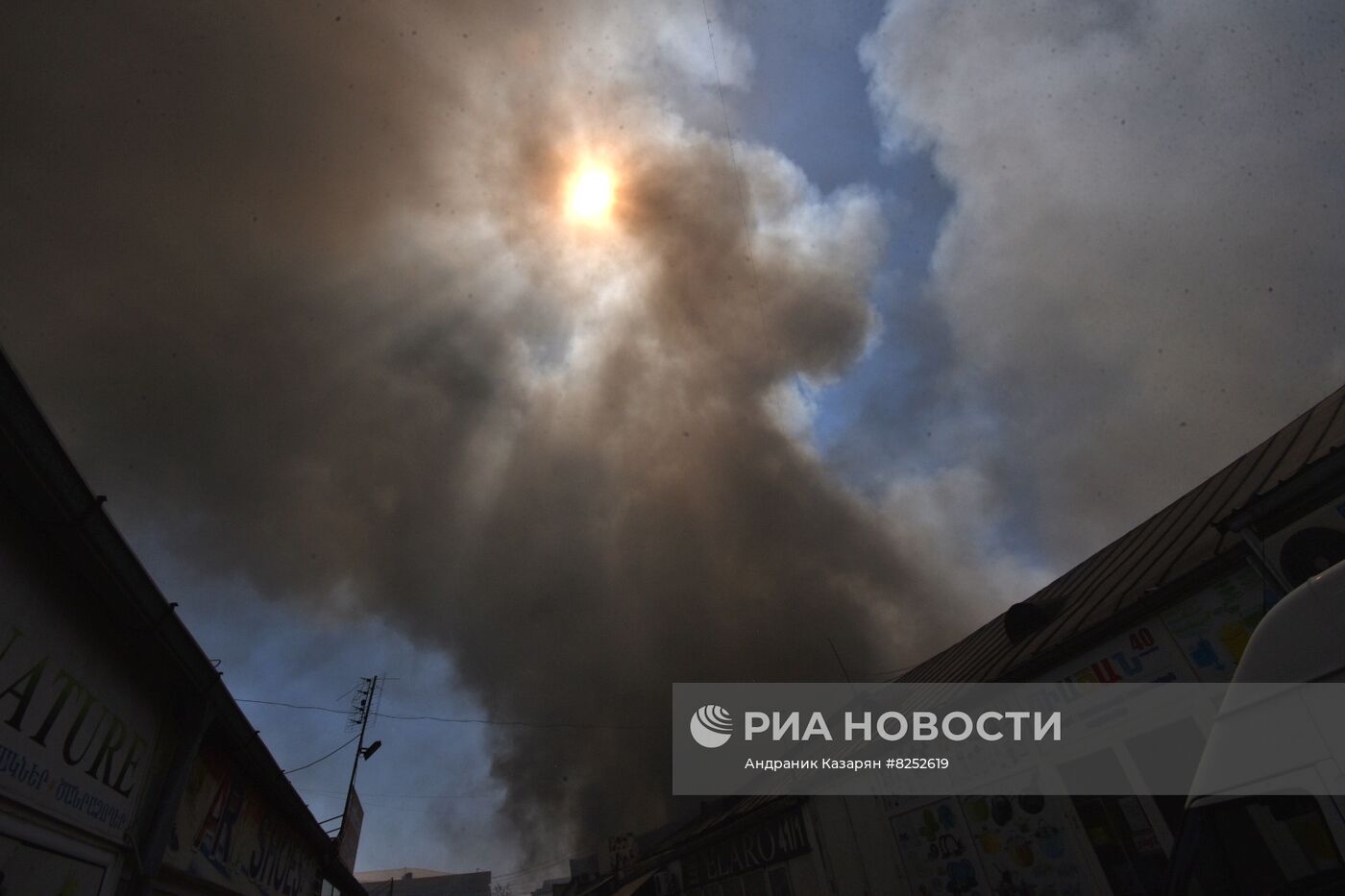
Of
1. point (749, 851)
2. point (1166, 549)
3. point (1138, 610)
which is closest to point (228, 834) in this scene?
point (1138, 610)

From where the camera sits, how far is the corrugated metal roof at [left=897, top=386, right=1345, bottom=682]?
8.39m

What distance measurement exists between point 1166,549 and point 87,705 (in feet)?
47.1

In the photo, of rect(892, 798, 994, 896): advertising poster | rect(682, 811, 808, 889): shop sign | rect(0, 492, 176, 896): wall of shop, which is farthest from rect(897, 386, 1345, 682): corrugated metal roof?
rect(0, 492, 176, 896): wall of shop

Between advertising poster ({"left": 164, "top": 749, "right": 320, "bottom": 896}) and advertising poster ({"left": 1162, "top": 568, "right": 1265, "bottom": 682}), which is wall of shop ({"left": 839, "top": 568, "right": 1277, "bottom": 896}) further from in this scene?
advertising poster ({"left": 164, "top": 749, "right": 320, "bottom": 896})

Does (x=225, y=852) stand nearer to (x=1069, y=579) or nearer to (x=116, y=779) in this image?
(x=116, y=779)

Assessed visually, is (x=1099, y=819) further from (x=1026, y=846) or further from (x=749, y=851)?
(x=749, y=851)

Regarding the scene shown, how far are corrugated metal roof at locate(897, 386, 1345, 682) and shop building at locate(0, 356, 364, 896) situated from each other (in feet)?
38.3

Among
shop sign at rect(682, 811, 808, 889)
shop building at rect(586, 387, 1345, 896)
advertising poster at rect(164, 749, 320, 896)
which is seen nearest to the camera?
advertising poster at rect(164, 749, 320, 896)

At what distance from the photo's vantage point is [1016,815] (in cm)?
1090

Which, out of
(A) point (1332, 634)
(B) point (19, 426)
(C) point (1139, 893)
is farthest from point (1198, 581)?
(B) point (19, 426)

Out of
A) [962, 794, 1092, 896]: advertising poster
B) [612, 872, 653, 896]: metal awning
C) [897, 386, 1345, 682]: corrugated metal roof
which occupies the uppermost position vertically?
[897, 386, 1345, 682]: corrugated metal roof

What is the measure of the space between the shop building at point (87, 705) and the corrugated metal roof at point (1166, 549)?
11.7m

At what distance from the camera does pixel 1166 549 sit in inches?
407

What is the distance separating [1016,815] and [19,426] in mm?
14261
